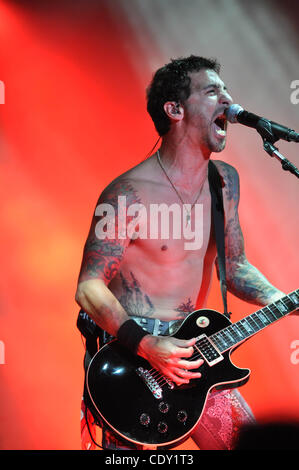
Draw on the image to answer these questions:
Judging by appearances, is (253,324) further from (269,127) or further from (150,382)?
(269,127)

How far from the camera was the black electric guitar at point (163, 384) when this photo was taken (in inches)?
89.3

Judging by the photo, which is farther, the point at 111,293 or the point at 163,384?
the point at 111,293

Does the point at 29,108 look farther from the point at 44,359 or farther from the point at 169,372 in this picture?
the point at 169,372

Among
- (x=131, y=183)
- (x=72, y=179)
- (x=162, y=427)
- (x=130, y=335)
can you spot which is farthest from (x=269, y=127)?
(x=72, y=179)

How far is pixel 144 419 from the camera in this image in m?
2.28

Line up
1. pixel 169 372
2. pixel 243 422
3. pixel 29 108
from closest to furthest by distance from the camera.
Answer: pixel 169 372, pixel 243 422, pixel 29 108

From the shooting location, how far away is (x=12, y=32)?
352 centimetres

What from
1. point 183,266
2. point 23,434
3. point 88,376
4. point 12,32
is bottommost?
point 23,434

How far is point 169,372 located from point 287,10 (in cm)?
271

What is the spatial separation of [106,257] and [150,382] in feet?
2.08

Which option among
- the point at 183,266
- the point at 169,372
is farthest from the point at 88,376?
the point at 183,266

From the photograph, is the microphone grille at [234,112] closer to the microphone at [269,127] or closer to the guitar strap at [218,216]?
the microphone at [269,127]

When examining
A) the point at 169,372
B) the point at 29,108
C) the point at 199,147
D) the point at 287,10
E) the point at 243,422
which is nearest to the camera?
the point at 169,372

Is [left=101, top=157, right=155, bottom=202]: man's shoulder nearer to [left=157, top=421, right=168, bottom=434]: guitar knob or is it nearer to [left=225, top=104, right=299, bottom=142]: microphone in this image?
[left=225, top=104, right=299, bottom=142]: microphone
